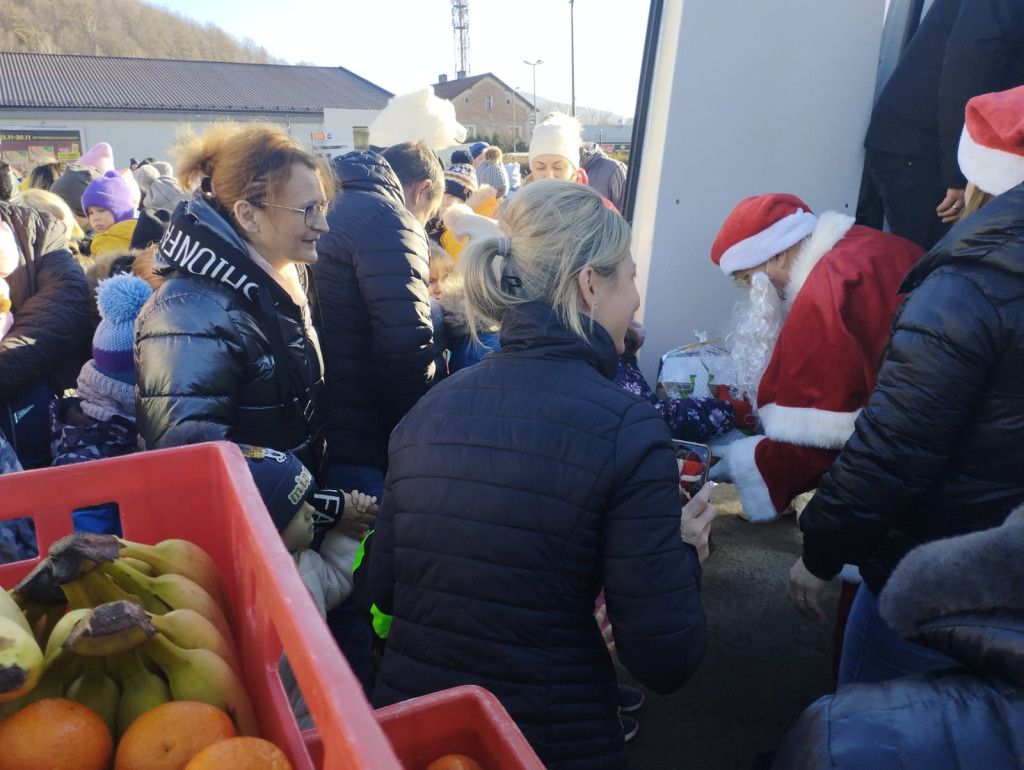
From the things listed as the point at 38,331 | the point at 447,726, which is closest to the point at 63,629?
the point at 447,726

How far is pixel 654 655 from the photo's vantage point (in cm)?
134

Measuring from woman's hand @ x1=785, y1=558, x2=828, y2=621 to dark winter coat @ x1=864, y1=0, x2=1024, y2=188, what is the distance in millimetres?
1775

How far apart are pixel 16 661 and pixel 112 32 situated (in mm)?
87845

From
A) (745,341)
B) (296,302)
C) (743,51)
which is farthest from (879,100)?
(296,302)

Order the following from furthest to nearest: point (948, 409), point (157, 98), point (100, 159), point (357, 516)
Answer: point (157, 98)
point (100, 159)
point (357, 516)
point (948, 409)

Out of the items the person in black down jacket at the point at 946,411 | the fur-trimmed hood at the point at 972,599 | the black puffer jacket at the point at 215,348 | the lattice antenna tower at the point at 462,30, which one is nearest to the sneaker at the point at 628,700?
the person in black down jacket at the point at 946,411

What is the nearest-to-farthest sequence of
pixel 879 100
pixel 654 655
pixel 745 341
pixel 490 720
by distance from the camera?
pixel 490 720 → pixel 654 655 → pixel 745 341 → pixel 879 100

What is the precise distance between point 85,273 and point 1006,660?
3.60 m

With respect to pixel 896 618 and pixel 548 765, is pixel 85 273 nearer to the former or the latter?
pixel 548 765

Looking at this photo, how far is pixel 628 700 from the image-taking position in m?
2.66

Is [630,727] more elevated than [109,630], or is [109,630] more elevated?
[109,630]

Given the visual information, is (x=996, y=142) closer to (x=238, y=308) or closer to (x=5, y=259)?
(x=238, y=308)

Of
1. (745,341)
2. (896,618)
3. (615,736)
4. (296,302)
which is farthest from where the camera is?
(745,341)

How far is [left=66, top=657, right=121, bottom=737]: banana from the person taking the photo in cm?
73
